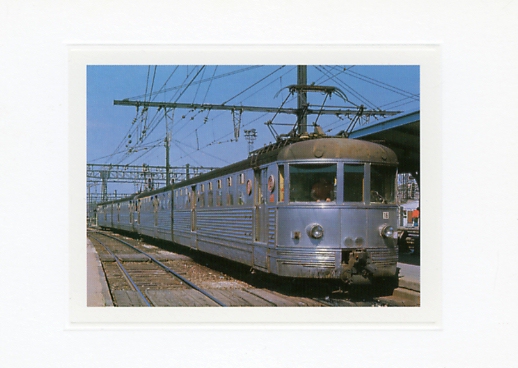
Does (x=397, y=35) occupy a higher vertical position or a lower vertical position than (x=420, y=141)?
higher

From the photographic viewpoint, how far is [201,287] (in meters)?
10.3

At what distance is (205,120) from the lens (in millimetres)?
11469

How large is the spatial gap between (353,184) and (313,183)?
595 mm

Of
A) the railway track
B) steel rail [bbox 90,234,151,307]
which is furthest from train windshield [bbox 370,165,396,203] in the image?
steel rail [bbox 90,234,151,307]

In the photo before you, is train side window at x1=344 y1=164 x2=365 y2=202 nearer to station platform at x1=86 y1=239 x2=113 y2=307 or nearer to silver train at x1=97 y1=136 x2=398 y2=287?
silver train at x1=97 y1=136 x2=398 y2=287

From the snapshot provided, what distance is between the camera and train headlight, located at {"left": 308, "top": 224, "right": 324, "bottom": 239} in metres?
8.98

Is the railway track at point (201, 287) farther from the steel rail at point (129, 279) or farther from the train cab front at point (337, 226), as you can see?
the train cab front at point (337, 226)

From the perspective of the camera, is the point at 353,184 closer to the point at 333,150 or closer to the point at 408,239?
the point at 333,150

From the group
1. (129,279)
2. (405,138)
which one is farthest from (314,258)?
(129,279)

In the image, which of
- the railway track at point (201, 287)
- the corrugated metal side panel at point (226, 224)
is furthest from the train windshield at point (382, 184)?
the corrugated metal side panel at point (226, 224)
